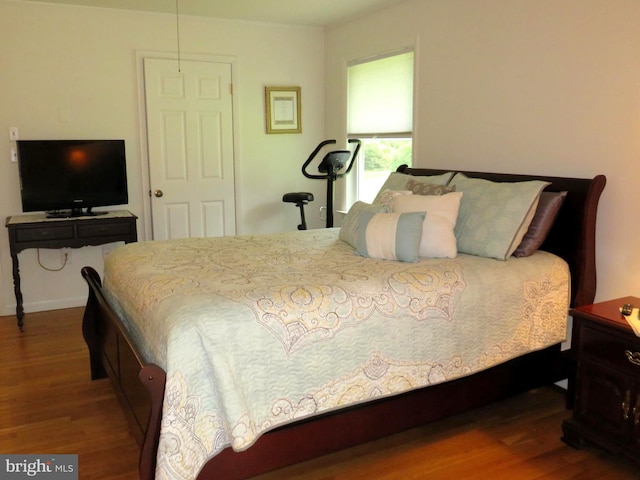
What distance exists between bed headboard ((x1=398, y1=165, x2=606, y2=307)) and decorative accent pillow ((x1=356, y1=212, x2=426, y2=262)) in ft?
2.48

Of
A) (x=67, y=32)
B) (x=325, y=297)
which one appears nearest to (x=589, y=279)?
(x=325, y=297)

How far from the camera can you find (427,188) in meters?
3.32

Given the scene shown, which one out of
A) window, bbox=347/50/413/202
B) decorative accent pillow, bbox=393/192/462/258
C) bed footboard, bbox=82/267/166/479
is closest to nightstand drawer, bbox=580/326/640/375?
decorative accent pillow, bbox=393/192/462/258

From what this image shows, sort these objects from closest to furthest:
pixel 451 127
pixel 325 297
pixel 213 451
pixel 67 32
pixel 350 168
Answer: pixel 213 451 < pixel 325 297 < pixel 451 127 < pixel 67 32 < pixel 350 168

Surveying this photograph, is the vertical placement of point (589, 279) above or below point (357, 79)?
below

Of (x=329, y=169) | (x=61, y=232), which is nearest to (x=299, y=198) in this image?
(x=329, y=169)

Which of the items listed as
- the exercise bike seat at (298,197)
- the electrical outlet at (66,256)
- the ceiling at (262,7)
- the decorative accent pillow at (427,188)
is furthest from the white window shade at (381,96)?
the electrical outlet at (66,256)

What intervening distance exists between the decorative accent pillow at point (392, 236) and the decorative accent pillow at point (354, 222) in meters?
0.17

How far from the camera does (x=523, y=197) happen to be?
2.82 m

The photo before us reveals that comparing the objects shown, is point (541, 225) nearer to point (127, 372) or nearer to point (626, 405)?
point (626, 405)

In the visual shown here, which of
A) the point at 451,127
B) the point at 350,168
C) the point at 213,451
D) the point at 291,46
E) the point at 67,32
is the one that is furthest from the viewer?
the point at 291,46

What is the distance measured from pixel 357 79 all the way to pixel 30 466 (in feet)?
12.9

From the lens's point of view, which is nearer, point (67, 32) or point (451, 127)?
point (451, 127)

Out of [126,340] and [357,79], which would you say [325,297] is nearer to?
[126,340]
